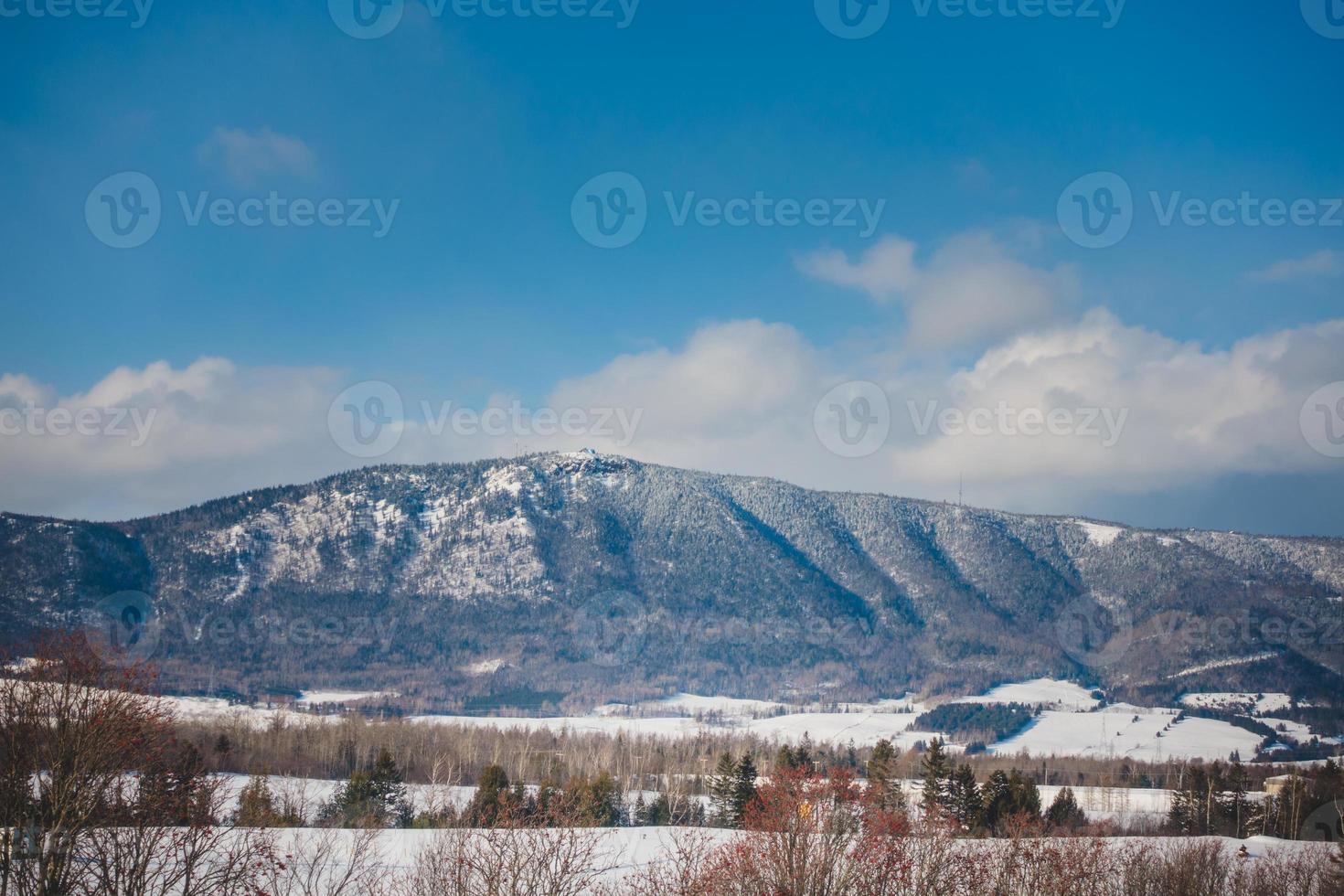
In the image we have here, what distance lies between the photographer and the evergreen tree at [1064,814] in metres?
79.1

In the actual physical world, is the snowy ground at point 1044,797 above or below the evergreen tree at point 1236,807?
below

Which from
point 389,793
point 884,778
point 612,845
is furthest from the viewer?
point 389,793

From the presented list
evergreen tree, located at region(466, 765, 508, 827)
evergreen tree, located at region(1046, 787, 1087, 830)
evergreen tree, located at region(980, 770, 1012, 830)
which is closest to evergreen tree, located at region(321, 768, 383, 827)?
evergreen tree, located at region(466, 765, 508, 827)

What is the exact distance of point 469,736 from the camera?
153 metres

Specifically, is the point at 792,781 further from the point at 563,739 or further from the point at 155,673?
the point at 563,739

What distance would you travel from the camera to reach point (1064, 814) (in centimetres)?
8294

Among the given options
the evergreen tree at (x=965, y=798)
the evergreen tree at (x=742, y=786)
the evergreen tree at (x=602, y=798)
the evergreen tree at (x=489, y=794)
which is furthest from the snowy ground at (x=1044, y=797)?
the evergreen tree at (x=742, y=786)

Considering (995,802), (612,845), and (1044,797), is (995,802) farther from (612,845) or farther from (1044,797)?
(1044,797)

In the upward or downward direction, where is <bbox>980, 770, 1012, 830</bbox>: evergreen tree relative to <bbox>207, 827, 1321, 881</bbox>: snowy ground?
downward

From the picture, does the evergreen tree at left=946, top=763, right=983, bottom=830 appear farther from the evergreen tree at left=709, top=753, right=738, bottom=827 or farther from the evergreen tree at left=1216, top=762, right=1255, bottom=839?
the evergreen tree at left=1216, top=762, right=1255, bottom=839

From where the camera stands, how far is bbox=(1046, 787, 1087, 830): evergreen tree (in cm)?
7906

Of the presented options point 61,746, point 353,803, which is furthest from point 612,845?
point 61,746

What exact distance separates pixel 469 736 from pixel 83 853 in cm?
13486

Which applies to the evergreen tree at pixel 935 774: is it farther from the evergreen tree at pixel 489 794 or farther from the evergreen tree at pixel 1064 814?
the evergreen tree at pixel 489 794
